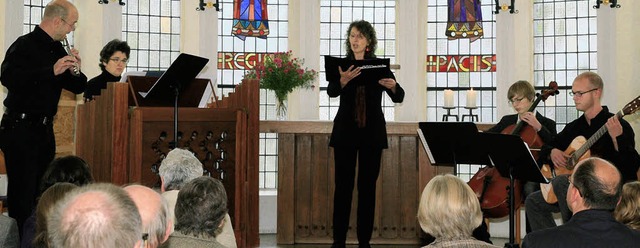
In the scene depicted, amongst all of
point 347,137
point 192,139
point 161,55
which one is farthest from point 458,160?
point 161,55

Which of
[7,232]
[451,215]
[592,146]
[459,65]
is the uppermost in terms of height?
[459,65]

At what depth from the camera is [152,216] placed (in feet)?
7.26

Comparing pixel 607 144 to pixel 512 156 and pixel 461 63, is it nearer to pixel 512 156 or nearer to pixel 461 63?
pixel 512 156

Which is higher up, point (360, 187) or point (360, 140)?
point (360, 140)

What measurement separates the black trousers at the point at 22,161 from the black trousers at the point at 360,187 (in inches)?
85.7

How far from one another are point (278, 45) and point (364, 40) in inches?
173

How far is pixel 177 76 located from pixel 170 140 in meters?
0.43

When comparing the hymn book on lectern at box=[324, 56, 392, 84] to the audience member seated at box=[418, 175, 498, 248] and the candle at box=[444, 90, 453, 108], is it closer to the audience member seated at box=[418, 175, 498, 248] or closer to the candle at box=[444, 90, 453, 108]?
the audience member seated at box=[418, 175, 498, 248]

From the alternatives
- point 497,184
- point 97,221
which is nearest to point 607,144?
point 497,184

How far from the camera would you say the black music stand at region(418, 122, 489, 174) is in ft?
18.4

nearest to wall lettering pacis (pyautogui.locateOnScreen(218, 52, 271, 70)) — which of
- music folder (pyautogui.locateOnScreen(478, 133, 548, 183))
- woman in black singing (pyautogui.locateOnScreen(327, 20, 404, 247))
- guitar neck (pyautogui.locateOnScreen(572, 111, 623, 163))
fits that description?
woman in black singing (pyautogui.locateOnScreen(327, 20, 404, 247))

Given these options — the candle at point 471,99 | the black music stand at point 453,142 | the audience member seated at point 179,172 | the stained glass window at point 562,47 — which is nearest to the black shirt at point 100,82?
the black music stand at point 453,142

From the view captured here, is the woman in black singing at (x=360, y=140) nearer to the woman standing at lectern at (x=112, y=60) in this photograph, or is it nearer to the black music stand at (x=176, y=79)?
the black music stand at (x=176, y=79)

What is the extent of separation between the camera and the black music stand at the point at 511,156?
16.7ft
